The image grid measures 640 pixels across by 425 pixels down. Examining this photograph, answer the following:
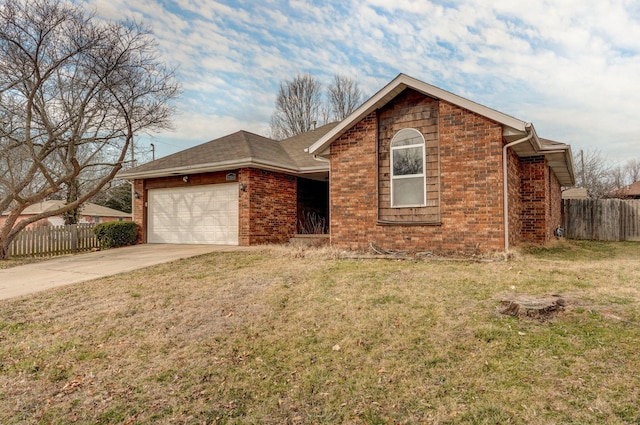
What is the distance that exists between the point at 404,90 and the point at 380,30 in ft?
7.50

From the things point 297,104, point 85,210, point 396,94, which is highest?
point 297,104

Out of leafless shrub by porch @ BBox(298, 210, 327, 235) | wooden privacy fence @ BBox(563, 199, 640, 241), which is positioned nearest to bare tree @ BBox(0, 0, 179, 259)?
leafless shrub by porch @ BBox(298, 210, 327, 235)

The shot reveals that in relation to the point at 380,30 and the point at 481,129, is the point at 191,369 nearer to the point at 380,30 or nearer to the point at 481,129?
the point at 481,129

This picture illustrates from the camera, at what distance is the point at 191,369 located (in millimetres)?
3340

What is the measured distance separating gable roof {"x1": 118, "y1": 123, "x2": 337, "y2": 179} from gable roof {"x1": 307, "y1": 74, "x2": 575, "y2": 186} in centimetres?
273

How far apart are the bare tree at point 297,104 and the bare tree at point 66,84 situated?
1861 centimetres

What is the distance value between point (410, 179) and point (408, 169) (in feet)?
0.85

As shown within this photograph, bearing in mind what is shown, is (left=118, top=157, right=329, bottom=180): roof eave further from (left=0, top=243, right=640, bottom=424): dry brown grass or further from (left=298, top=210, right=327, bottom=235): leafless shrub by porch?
(left=0, top=243, right=640, bottom=424): dry brown grass

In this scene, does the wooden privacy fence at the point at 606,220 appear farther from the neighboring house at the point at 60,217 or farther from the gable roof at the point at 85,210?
the gable roof at the point at 85,210

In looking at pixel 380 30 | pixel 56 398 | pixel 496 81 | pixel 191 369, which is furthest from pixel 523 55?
pixel 56 398

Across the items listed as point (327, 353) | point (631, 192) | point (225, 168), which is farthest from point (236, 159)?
point (631, 192)

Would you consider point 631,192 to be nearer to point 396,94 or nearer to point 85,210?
point 396,94

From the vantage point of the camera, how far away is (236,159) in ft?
39.5

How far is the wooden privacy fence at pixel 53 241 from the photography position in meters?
12.1
